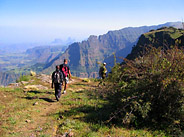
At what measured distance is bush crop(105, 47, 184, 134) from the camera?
6.17m

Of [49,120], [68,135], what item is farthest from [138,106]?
[49,120]

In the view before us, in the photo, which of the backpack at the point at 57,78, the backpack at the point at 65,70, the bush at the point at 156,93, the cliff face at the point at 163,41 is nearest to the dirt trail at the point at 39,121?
the backpack at the point at 57,78

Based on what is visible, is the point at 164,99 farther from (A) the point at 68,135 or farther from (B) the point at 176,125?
(A) the point at 68,135

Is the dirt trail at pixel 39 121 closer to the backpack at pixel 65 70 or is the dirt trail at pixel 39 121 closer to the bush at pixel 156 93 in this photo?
the bush at pixel 156 93

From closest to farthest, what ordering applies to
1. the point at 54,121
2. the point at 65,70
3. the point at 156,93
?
the point at 156,93 → the point at 54,121 → the point at 65,70

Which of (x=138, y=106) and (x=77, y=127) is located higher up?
(x=138, y=106)

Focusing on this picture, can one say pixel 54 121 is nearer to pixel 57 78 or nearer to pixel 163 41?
pixel 57 78

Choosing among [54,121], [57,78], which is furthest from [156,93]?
[57,78]

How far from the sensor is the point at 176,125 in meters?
6.27

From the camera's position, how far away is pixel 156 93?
658 centimetres

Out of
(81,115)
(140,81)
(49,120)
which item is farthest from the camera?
(81,115)

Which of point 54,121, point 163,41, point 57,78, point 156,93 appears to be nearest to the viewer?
point 156,93

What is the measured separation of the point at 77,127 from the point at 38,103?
481 centimetres

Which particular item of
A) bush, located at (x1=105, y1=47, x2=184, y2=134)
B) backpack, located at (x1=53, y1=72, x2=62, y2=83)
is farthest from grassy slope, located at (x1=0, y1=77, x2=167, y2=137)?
backpack, located at (x1=53, y1=72, x2=62, y2=83)
